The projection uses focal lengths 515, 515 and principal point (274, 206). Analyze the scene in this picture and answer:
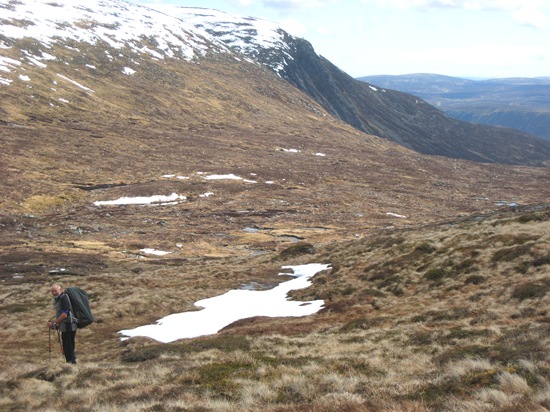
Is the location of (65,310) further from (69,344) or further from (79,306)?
(69,344)

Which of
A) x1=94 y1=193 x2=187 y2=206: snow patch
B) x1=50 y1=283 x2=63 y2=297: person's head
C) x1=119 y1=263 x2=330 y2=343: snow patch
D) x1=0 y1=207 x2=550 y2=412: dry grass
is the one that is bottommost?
x1=94 y1=193 x2=187 y2=206: snow patch

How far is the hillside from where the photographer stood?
11.7m

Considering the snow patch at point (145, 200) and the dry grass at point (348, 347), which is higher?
the dry grass at point (348, 347)

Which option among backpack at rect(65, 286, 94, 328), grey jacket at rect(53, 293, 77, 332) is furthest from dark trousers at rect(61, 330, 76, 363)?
backpack at rect(65, 286, 94, 328)

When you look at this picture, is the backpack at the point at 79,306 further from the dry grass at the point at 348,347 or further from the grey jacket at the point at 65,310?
the dry grass at the point at 348,347

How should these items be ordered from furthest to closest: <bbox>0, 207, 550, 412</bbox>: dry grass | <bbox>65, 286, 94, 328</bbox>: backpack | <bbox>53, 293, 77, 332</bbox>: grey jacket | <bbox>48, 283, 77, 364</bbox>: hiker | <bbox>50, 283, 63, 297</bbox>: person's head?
<bbox>65, 286, 94, 328</bbox>: backpack, <bbox>53, 293, 77, 332</bbox>: grey jacket, <bbox>48, 283, 77, 364</bbox>: hiker, <bbox>50, 283, 63, 297</bbox>: person's head, <bbox>0, 207, 550, 412</bbox>: dry grass

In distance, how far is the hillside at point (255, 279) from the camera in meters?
11.7

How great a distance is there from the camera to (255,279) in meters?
40.6

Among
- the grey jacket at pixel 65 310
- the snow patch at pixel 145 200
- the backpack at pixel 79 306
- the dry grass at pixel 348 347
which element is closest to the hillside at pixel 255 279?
the dry grass at pixel 348 347

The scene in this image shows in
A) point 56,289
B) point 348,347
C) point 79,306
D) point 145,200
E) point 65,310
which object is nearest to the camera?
point 56,289

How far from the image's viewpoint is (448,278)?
28.7 metres

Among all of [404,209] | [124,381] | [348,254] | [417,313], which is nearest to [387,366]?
[124,381]

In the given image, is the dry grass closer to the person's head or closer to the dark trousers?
the dark trousers

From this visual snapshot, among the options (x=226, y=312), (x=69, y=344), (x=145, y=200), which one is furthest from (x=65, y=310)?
(x=145, y=200)
